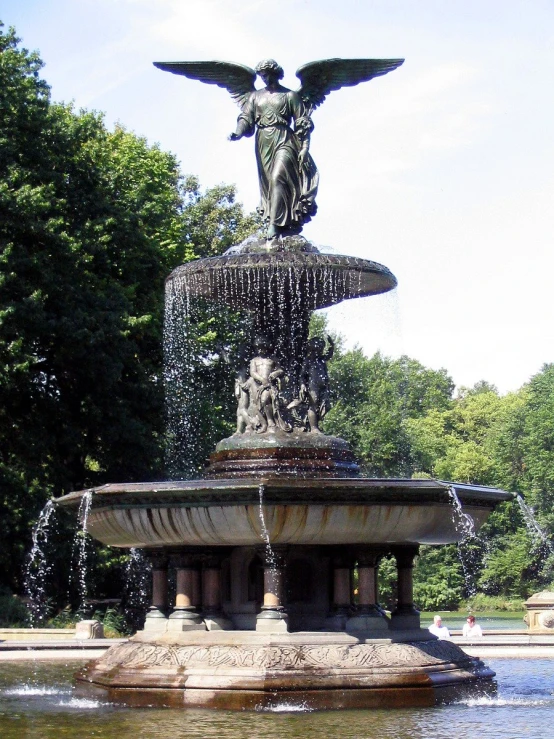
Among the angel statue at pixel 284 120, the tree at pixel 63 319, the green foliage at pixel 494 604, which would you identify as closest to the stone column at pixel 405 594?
the angel statue at pixel 284 120

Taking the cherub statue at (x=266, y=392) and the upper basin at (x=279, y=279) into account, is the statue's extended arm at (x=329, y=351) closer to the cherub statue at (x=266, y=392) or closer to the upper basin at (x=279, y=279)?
the upper basin at (x=279, y=279)

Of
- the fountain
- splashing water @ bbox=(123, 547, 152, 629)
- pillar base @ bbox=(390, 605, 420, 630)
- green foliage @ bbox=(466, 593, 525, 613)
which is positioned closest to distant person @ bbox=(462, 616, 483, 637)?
splashing water @ bbox=(123, 547, 152, 629)

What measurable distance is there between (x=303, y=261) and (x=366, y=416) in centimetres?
4300

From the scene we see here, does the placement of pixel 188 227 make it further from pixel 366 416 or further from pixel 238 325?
pixel 366 416

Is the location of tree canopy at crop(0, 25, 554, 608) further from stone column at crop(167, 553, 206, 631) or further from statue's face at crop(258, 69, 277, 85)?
stone column at crop(167, 553, 206, 631)

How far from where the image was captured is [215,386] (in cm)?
3534

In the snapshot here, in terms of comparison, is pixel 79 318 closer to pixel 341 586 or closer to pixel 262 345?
pixel 262 345

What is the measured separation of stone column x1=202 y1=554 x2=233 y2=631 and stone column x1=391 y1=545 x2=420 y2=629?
193 cm

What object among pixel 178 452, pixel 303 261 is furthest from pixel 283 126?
pixel 178 452

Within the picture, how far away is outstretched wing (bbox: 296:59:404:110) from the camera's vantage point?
53.1 feet

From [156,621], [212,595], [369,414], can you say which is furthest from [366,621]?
[369,414]

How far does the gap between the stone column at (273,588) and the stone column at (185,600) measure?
916mm

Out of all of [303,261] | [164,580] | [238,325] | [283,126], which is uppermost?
[238,325]

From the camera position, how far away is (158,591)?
15.2 m
